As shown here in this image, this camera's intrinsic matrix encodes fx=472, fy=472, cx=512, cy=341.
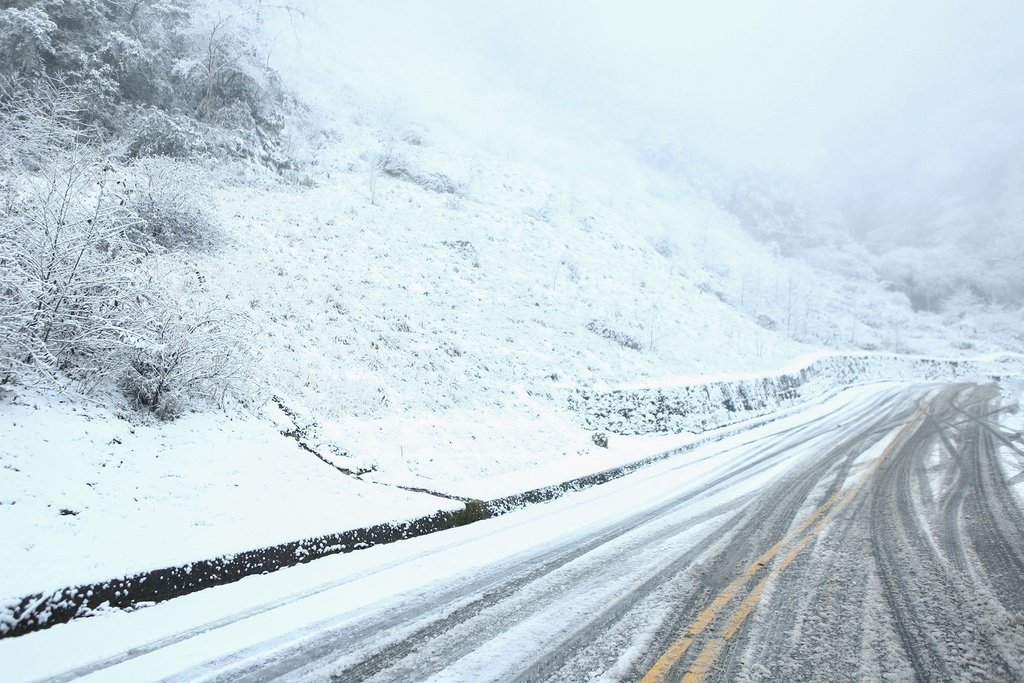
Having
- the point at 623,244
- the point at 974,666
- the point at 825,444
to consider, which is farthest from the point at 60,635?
the point at 623,244

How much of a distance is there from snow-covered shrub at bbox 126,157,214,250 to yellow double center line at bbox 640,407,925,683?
13.8 meters

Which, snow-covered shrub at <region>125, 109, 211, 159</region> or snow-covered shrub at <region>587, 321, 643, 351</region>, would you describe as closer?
snow-covered shrub at <region>125, 109, 211, 159</region>

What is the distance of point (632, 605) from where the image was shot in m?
3.77

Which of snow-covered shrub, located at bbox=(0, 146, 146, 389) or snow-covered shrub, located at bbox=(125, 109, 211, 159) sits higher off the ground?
snow-covered shrub, located at bbox=(125, 109, 211, 159)

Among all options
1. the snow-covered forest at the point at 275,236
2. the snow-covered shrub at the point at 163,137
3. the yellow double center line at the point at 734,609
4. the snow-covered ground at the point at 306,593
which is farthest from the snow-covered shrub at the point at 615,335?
the snow-covered shrub at the point at 163,137

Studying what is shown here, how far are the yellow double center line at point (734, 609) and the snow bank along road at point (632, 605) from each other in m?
0.02

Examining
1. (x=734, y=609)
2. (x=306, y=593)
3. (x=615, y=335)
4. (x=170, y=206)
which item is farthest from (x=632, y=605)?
(x=615, y=335)

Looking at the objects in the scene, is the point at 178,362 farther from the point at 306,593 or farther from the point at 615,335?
the point at 615,335

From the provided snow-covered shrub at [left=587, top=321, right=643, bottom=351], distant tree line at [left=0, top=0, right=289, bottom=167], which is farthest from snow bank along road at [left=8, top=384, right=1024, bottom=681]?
distant tree line at [left=0, top=0, right=289, bottom=167]

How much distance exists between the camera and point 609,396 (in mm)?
12766

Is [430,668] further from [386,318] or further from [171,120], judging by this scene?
[171,120]

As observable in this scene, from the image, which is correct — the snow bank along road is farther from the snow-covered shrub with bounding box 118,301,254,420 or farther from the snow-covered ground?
the snow-covered shrub with bounding box 118,301,254,420

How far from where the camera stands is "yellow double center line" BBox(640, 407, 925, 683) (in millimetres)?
2865

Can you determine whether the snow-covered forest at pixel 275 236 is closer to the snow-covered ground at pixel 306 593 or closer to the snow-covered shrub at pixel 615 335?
the snow-covered shrub at pixel 615 335
